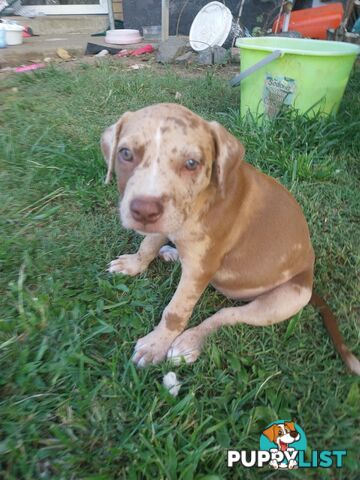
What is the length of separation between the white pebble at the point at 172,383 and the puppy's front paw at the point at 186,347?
110mm

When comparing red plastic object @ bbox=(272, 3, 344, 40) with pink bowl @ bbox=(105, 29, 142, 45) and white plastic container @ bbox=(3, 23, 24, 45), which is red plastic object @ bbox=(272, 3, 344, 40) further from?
white plastic container @ bbox=(3, 23, 24, 45)

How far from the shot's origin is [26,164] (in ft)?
12.1

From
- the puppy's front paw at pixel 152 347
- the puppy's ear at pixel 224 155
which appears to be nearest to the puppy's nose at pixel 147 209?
the puppy's ear at pixel 224 155

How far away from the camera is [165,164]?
6.04 ft

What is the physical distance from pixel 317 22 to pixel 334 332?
7266mm

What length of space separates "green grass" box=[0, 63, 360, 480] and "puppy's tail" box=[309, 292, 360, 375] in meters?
0.07

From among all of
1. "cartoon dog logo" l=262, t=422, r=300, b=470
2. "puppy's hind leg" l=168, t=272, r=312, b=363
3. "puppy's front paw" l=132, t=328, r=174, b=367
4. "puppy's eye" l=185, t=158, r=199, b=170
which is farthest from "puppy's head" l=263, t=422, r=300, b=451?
"puppy's eye" l=185, t=158, r=199, b=170

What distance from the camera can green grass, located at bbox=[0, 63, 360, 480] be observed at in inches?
Answer: 68.9

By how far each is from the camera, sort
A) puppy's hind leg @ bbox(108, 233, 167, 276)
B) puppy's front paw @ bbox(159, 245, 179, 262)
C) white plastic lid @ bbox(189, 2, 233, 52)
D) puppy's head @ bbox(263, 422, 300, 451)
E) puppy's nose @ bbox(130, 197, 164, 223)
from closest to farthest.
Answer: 1. puppy's nose @ bbox(130, 197, 164, 223)
2. puppy's head @ bbox(263, 422, 300, 451)
3. puppy's hind leg @ bbox(108, 233, 167, 276)
4. puppy's front paw @ bbox(159, 245, 179, 262)
5. white plastic lid @ bbox(189, 2, 233, 52)

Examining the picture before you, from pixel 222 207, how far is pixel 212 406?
1.09 meters

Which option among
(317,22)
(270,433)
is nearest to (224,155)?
(270,433)

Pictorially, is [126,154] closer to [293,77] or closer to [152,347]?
[152,347]

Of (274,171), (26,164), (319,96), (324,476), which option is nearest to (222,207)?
(324,476)

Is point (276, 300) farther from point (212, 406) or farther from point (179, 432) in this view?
point (179, 432)
